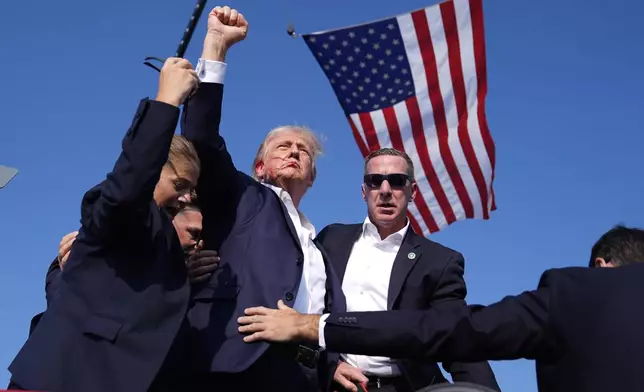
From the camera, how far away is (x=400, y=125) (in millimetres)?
9031

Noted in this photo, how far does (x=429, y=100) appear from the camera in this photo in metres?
9.05

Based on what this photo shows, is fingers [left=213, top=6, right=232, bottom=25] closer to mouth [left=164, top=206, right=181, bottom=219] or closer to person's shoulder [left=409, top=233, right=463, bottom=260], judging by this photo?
mouth [left=164, top=206, right=181, bottom=219]

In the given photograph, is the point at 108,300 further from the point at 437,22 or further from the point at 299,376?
the point at 437,22

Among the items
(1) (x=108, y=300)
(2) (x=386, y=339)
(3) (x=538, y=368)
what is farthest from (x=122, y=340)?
(3) (x=538, y=368)

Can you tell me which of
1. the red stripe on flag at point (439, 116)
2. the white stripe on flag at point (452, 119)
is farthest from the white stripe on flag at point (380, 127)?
the white stripe on flag at point (452, 119)

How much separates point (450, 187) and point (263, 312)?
5.93 m

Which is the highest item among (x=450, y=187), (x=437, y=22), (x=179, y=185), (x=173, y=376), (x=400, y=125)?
(x=437, y=22)

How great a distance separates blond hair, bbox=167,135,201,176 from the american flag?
17.6ft

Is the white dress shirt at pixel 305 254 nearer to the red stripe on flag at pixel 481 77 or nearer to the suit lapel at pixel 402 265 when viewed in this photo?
the suit lapel at pixel 402 265

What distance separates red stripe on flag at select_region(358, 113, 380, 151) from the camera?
8922 mm

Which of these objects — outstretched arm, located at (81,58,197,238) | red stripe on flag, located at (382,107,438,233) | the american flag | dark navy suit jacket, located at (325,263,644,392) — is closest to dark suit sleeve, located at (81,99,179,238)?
→ outstretched arm, located at (81,58,197,238)

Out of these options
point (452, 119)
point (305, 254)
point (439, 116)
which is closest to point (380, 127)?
point (439, 116)

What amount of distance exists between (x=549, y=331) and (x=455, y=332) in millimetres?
365

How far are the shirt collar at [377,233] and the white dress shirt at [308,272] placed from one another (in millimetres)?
815
